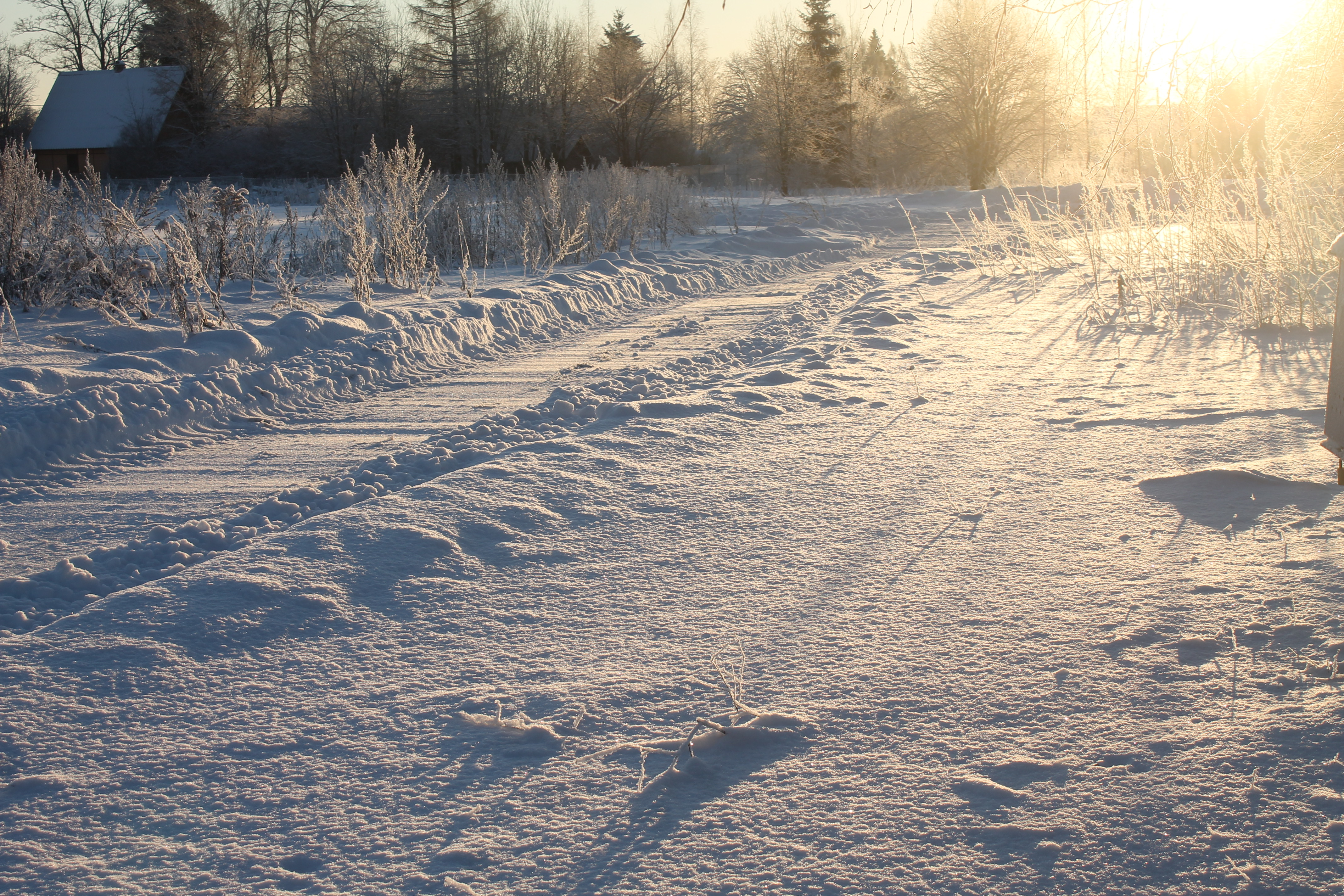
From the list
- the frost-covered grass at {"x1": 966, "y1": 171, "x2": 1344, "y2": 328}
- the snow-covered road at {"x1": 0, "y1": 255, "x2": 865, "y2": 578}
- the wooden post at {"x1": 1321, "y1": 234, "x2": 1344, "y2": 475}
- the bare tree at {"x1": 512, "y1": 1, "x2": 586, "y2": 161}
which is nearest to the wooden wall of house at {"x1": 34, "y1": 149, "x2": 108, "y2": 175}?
the bare tree at {"x1": 512, "y1": 1, "x2": 586, "y2": 161}

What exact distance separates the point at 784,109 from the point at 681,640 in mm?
30462

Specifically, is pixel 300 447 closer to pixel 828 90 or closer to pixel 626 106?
pixel 626 106

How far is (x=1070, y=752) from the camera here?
179 centimetres

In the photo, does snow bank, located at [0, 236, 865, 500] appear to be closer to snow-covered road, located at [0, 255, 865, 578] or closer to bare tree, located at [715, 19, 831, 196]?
snow-covered road, located at [0, 255, 865, 578]

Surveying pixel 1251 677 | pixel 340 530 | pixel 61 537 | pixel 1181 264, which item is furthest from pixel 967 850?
pixel 1181 264

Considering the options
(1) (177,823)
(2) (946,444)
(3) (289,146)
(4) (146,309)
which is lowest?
(1) (177,823)

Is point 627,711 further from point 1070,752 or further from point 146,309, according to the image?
point 146,309

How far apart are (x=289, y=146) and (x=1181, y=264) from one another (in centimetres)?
3434

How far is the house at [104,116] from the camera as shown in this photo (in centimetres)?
3241

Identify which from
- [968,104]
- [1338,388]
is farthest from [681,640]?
[968,104]

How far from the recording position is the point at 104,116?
111ft

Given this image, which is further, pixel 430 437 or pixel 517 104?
pixel 517 104

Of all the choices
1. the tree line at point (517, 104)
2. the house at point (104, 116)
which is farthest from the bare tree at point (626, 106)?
the house at point (104, 116)

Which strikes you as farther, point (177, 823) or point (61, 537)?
point (61, 537)
